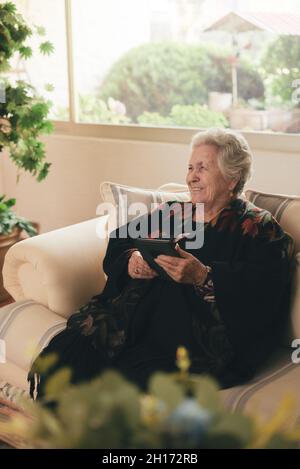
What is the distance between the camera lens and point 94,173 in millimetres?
3604

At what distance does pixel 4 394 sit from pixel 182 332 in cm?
70

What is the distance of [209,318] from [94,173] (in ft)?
5.93

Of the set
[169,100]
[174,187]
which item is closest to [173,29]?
[169,100]

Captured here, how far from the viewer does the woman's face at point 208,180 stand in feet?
7.02

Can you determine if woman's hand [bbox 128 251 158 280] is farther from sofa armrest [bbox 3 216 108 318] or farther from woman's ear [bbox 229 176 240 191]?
woman's ear [bbox 229 176 240 191]

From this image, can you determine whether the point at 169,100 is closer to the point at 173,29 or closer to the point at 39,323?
the point at 173,29

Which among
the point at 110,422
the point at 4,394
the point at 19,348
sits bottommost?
the point at 4,394

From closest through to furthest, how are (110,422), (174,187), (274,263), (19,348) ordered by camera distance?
(110,422) < (274,263) < (19,348) < (174,187)

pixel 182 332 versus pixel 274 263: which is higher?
pixel 274 263

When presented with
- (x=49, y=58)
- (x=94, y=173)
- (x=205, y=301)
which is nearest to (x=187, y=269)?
Answer: (x=205, y=301)

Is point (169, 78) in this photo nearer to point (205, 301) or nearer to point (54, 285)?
point (54, 285)

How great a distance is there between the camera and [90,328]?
2.06 meters

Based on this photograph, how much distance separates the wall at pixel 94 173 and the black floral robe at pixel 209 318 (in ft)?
2.81
